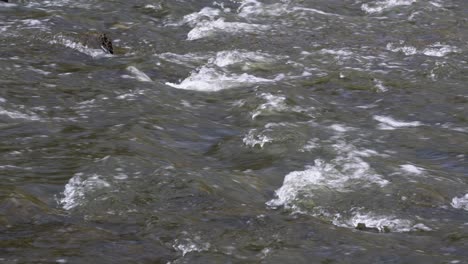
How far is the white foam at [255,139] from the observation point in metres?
8.75

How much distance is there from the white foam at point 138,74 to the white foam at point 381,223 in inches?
177

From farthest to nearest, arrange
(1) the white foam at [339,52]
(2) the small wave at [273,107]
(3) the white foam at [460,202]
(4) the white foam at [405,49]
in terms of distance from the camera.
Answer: (4) the white foam at [405,49], (1) the white foam at [339,52], (2) the small wave at [273,107], (3) the white foam at [460,202]

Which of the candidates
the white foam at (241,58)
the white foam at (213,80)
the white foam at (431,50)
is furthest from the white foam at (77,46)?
the white foam at (431,50)

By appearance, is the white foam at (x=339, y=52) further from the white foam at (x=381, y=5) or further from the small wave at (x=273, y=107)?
the white foam at (x=381, y=5)

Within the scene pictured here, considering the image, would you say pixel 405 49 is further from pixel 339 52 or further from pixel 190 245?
pixel 190 245

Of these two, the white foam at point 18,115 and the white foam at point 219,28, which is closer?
the white foam at point 18,115

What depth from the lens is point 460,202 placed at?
24.4 feet

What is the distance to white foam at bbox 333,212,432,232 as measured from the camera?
22.4 feet

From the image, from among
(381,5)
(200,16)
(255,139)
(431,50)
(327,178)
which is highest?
(327,178)

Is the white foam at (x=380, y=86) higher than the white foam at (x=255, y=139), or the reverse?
the white foam at (x=255, y=139)

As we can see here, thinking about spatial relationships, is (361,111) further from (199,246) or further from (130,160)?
(199,246)

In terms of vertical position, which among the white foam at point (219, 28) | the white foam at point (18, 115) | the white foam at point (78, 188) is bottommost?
the white foam at point (219, 28)

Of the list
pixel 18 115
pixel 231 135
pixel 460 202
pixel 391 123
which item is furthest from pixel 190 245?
pixel 391 123

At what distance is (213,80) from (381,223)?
469 centimetres
